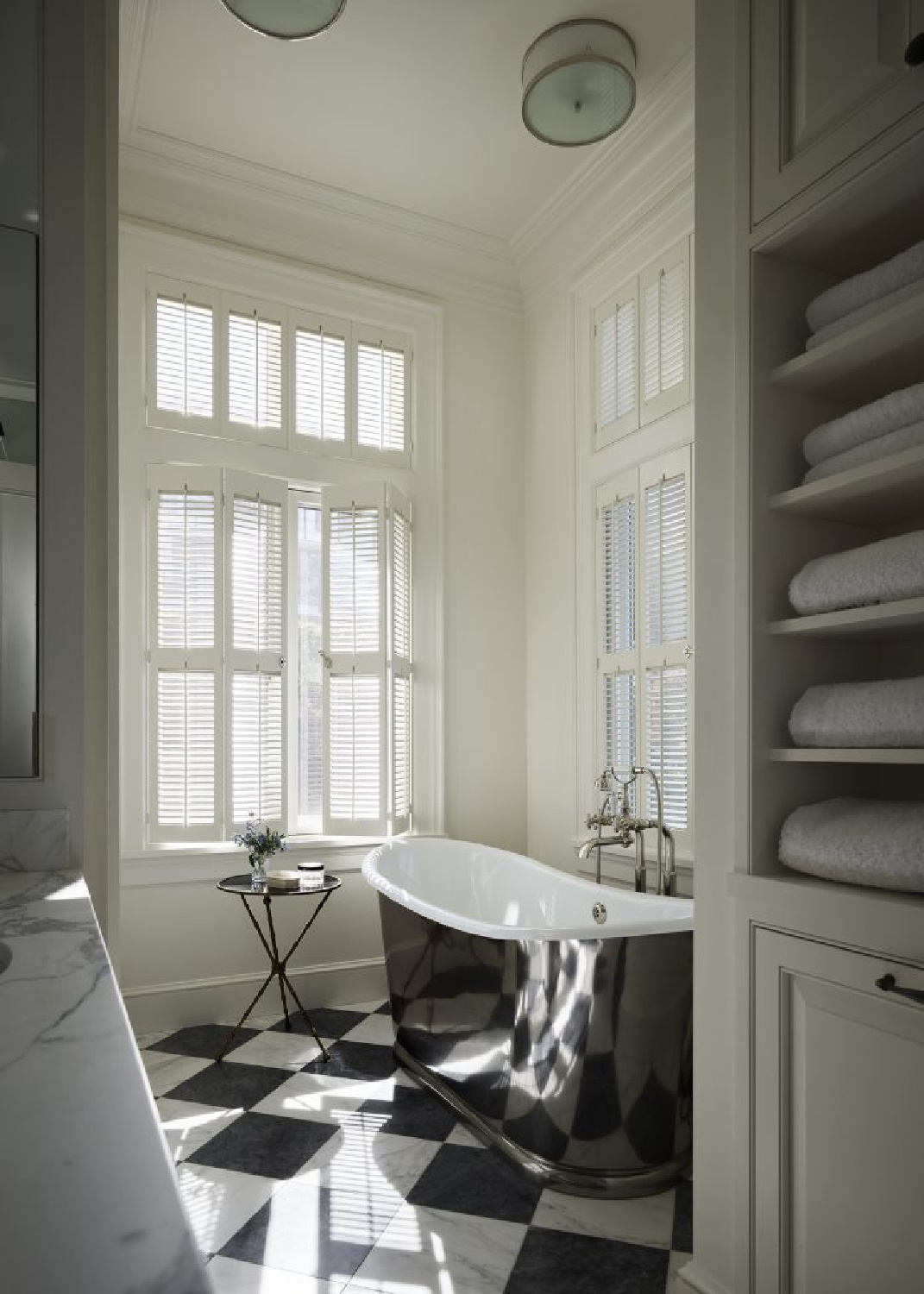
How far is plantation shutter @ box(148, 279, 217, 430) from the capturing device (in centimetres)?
347

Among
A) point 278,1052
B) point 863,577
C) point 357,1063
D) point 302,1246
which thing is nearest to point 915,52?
point 863,577

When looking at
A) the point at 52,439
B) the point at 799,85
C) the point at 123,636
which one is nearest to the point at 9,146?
the point at 52,439

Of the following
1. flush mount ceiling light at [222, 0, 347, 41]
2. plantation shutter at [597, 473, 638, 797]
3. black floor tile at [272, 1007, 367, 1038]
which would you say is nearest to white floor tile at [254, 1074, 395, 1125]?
black floor tile at [272, 1007, 367, 1038]

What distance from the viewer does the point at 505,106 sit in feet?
10.2

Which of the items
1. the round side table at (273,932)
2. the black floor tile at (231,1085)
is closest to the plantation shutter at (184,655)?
the round side table at (273,932)

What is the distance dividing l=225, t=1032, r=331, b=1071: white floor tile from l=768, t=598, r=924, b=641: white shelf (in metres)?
2.21

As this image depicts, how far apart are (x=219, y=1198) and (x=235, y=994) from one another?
1.28 metres

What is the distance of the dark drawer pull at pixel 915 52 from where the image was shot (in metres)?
1.37

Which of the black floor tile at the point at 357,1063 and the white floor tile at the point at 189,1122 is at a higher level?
the white floor tile at the point at 189,1122

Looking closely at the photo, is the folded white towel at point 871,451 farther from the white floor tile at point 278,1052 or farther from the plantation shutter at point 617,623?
the white floor tile at point 278,1052

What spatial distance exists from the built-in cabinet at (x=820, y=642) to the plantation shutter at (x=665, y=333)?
1.40 m

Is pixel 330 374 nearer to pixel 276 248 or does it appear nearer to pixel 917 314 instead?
pixel 276 248

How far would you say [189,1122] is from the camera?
8.54 ft

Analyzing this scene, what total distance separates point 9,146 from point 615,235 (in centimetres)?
246
